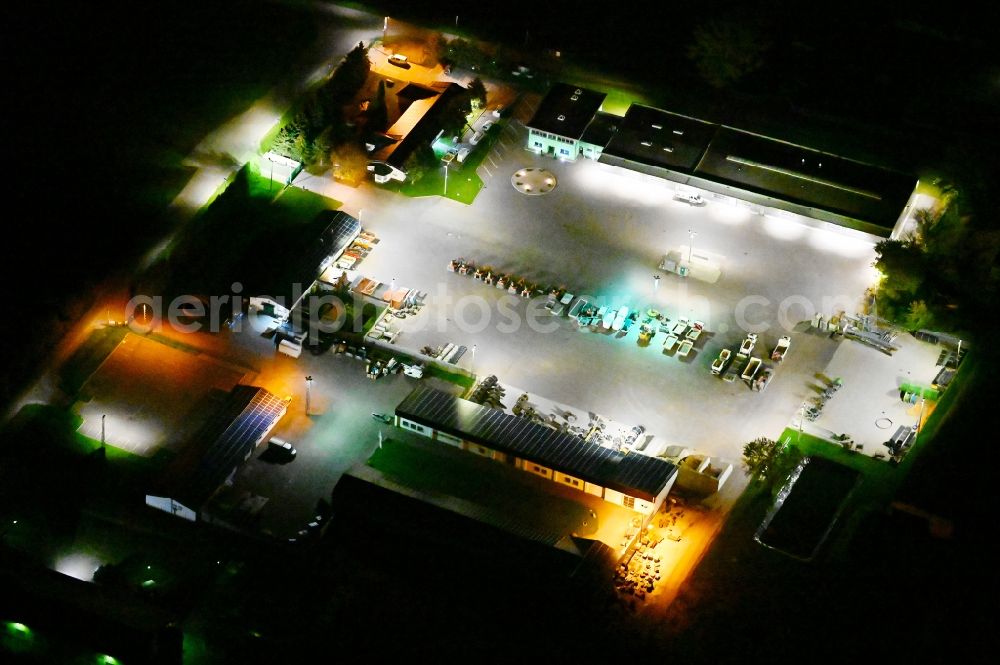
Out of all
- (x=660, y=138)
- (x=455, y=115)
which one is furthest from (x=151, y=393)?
(x=660, y=138)

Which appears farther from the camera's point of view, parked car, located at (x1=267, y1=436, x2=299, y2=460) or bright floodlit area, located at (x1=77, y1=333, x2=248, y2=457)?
bright floodlit area, located at (x1=77, y1=333, x2=248, y2=457)

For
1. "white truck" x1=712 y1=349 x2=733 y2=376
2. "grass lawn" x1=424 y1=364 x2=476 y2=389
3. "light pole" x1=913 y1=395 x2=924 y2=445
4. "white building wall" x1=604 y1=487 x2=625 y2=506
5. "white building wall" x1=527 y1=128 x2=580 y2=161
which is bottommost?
"white building wall" x1=604 y1=487 x2=625 y2=506

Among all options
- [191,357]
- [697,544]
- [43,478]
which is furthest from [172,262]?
[697,544]

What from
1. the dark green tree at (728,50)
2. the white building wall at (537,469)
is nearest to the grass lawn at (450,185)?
the dark green tree at (728,50)

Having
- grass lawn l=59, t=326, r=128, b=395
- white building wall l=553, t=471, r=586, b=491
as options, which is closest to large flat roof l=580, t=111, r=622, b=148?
white building wall l=553, t=471, r=586, b=491

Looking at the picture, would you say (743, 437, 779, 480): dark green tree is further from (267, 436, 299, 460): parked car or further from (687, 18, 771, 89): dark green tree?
(687, 18, 771, 89): dark green tree

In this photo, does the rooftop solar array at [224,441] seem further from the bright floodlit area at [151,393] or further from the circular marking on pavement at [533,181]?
the circular marking on pavement at [533,181]

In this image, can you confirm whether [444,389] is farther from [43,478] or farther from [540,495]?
[43,478]
